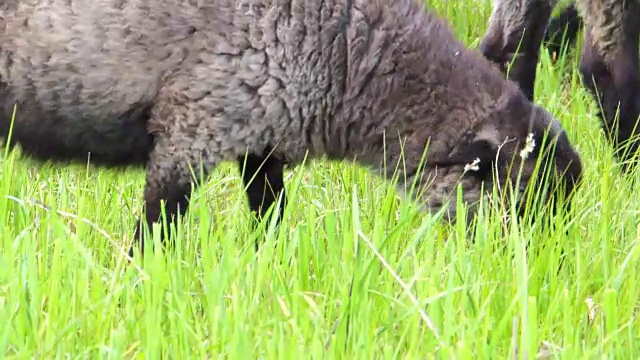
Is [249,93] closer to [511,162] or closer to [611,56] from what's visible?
[511,162]

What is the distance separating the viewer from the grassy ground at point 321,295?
2639 millimetres

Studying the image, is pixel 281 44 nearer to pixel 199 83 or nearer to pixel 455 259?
pixel 199 83

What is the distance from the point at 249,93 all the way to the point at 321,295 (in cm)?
114

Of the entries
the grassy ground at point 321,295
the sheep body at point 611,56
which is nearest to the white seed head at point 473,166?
the grassy ground at point 321,295

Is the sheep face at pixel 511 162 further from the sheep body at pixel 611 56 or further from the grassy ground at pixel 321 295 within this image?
the sheep body at pixel 611 56

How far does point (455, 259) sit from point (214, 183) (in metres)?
1.99

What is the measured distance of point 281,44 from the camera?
3.96 metres

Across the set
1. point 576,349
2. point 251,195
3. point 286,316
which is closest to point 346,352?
point 286,316

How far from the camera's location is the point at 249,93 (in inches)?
154

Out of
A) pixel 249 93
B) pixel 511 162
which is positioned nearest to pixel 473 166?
pixel 511 162

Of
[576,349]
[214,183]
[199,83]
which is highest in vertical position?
[199,83]

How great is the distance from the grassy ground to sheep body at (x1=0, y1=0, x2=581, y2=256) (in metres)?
0.29

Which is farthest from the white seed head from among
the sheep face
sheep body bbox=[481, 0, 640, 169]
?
sheep body bbox=[481, 0, 640, 169]

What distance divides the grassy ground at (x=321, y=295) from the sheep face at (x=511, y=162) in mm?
215
